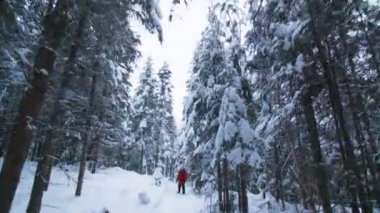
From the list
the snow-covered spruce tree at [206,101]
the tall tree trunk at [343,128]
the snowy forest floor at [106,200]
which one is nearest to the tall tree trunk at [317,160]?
the tall tree trunk at [343,128]

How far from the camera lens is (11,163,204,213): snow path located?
16.4 m

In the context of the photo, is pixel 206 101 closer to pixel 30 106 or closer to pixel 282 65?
pixel 282 65

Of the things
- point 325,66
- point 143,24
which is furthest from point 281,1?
point 143,24

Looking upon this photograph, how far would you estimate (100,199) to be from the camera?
19531 mm

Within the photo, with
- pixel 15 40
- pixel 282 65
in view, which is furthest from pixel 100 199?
pixel 15 40

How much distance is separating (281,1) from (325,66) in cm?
238

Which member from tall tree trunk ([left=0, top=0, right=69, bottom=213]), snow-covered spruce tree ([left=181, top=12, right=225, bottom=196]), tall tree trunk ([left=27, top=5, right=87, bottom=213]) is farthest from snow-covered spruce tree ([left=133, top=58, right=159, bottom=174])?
tall tree trunk ([left=0, top=0, right=69, bottom=213])

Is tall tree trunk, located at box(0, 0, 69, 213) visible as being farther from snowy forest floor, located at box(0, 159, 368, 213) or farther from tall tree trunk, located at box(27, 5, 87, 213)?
snowy forest floor, located at box(0, 159, 368, 213)

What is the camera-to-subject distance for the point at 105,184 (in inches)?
953

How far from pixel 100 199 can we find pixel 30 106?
47.6 feet

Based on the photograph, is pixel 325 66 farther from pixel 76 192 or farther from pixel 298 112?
pixel 76 192

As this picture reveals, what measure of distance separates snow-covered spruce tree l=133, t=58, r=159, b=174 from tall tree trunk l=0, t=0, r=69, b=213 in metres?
36.8

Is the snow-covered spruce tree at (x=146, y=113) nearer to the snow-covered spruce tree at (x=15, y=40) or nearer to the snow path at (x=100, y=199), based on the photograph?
the snow path at (x=100, y=199)

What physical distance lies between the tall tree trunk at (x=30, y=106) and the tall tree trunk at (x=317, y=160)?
7.09 metres
